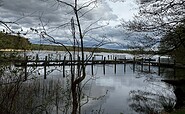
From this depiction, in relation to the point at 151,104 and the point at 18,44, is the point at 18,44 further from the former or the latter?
the point at 151,104

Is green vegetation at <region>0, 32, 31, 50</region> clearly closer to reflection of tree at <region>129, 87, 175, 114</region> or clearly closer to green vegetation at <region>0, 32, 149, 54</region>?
green vegetation at <region>0, 32, 149, 54</region>

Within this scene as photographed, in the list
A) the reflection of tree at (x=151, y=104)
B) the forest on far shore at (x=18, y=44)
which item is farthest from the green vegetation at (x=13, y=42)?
the reflection of tree at (x=151, y=104)

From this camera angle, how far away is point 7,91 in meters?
4.48

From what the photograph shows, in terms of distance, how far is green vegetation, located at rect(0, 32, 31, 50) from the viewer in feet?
13.2

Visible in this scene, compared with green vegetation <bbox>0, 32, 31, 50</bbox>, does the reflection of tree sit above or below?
below

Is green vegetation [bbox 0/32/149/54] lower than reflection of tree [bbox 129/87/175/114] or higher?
higher

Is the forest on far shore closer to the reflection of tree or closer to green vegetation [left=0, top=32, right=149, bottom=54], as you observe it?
green vegetation [left=0, top=32, right=149, bottom=54]

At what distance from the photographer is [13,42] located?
4387mm

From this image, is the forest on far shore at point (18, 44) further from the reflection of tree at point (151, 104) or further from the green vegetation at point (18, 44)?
the reflection of tree at point (151, 104)

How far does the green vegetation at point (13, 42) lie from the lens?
402cm

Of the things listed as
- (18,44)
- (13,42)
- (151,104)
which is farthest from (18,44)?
(151,104)

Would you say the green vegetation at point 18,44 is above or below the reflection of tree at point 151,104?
above

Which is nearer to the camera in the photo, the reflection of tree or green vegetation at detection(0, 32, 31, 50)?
green vegetation at detection(0, 32, 31, 50)

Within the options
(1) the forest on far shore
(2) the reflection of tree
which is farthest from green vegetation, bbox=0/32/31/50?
(2) the reflection of tree
